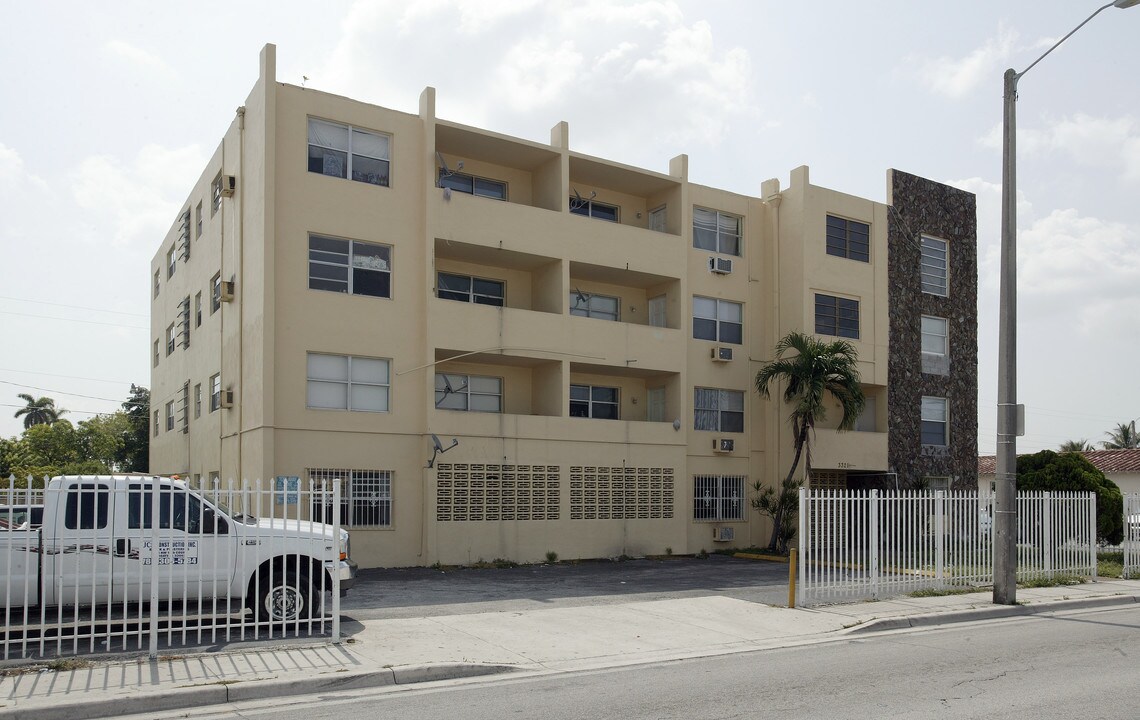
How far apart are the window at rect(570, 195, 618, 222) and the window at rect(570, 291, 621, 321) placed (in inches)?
84.3

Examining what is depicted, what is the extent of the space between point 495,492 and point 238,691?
1431cm

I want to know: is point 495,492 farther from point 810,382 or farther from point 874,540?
point 874,540

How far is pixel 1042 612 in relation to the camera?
15.9 metres

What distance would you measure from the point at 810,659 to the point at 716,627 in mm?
2552

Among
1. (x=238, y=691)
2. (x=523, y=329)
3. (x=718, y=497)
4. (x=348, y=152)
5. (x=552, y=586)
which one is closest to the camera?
(x=238, y=691)

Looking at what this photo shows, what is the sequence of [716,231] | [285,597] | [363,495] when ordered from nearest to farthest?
[285,597] < [363,495] < [716,231]

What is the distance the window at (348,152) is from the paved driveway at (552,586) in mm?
8711

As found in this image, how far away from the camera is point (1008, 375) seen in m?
16.4

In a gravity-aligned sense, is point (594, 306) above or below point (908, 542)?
above

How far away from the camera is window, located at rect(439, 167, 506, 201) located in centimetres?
2503

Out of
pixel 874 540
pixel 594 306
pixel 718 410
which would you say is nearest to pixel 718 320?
pixel 718 410

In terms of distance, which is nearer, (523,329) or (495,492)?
(495,492)

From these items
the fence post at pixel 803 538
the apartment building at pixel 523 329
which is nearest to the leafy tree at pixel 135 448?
the apartment building at pixel 523 329

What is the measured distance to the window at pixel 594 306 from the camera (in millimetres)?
27328
